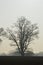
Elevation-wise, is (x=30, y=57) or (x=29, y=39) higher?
(x=29, y=39)

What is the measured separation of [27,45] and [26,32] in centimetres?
35

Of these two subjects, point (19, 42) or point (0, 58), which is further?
point (19, 42)

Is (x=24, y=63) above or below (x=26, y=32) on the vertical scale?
below

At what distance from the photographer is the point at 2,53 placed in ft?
10.7

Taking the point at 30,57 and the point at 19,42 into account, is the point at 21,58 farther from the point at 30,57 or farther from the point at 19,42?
the point at 19,42

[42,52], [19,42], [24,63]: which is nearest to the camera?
[24,63]

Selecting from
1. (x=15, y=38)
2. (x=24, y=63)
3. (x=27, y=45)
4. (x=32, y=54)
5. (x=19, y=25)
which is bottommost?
(x=24, y=63)

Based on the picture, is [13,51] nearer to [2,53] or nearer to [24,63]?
[2,53]

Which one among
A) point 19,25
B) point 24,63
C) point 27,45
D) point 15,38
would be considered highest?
point 19,25

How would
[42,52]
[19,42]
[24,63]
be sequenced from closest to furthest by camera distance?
[24,63], [42,52], [19,42]

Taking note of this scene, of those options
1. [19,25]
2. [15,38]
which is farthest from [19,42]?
[19,25]

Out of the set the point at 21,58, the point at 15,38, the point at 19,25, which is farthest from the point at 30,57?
the point at 19,25

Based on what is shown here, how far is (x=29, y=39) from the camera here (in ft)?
11.6

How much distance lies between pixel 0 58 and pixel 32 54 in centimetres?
77
